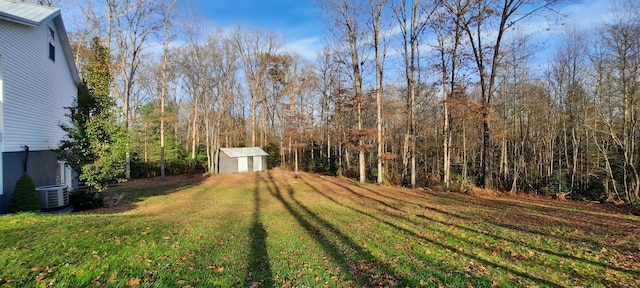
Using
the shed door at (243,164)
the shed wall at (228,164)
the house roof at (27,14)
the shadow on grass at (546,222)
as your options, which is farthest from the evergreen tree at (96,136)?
the shed door at (243,164)

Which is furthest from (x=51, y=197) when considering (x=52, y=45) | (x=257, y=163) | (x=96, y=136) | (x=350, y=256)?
(x=257, y=163)

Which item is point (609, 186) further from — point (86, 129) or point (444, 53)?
point (86, 129)

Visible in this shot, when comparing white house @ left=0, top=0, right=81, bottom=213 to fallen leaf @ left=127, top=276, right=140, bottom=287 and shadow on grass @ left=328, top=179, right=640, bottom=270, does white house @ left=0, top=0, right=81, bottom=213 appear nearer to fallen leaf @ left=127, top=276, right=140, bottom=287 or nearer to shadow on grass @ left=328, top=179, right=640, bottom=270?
fallen leaf @ left=127, top=276, right=140, bottom=287

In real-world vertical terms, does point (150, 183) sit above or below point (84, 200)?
below

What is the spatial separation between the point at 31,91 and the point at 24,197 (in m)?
3.74

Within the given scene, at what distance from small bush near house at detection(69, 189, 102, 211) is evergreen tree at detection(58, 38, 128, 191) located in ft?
1.87

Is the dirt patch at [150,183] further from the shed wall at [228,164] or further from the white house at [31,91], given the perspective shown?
the white house at [31,91]

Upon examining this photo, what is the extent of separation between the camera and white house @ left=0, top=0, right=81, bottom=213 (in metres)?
8.22

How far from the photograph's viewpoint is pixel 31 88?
966 centimetres

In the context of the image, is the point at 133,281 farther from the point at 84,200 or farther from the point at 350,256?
the point at 84,200

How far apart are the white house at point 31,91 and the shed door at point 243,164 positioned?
50.0ft

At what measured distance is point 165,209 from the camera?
34.4 ft

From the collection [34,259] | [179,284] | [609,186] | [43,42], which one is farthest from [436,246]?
[609,186]

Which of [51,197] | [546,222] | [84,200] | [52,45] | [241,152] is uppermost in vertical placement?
[52,45]
